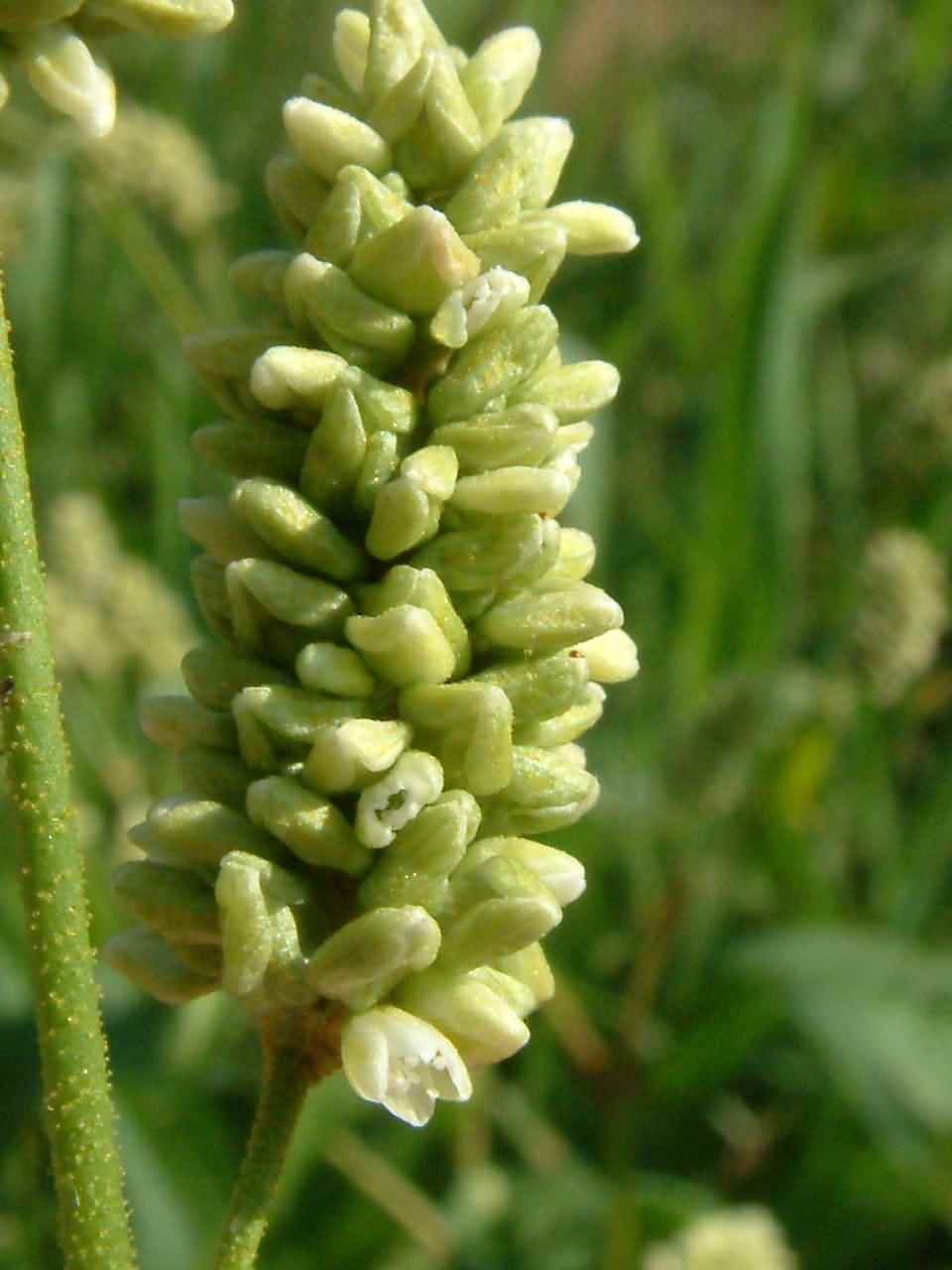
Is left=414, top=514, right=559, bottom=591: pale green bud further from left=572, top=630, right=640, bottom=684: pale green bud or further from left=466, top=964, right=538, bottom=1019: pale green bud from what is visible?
left=466, top=964, right=538, bottom=1019: pale green bud

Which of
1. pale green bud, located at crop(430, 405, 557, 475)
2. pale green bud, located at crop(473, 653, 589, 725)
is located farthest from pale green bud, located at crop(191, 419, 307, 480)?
pale green bud, located at crop(473, 653, 589, 725)

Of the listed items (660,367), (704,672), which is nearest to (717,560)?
(704,672)

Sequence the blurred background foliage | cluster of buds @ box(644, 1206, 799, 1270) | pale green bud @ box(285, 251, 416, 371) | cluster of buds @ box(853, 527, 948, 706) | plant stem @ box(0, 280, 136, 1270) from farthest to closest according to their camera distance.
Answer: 1. cluster of buds @ box(853, 527, 948, 706)
2. the blurred background foliage
3. cluster of buds @ box(644, 1206, 799, 1270)
4. pale green bud @ box(285, 251, 416, 371)
5. plant stem @ box(0, 280, 136, 1270)

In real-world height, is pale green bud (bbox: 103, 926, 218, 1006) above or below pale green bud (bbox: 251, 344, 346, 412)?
below

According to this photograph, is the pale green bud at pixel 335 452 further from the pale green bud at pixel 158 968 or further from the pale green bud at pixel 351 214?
the pale green bud at pixel 158 968

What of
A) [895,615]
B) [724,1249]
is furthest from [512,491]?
[895,615]

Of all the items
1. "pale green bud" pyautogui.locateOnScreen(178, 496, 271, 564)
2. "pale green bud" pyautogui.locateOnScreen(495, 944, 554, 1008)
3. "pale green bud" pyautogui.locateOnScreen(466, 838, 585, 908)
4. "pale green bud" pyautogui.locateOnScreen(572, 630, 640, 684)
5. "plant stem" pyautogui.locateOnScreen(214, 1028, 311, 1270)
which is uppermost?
"pale green bud" pyautogui.locateOnScreen(178, 496, 271, 564)

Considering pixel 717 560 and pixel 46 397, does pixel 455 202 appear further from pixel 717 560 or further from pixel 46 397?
pixel 46 397
